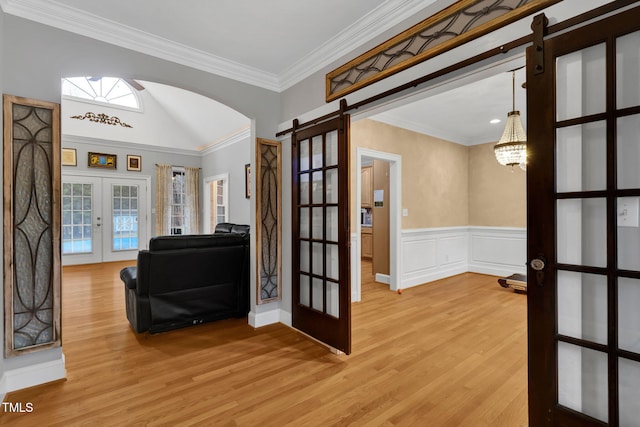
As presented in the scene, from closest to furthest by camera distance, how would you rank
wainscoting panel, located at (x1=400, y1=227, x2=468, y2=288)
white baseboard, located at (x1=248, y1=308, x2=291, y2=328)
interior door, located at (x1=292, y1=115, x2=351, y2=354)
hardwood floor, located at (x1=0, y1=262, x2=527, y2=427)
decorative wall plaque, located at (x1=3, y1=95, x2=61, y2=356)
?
hardwood floor, located at (x1=0, y1=262, x2=527, y2=427) → decorative wall plaque, located at (x1=3, y1=95, x2=61, y2=356) → interior door, located at (x1=292, y1=115, x2=351, y2=354) → white baseboard, located at (x1=248, y1=308, x2=291, y2=328) → wainscoting panel, located at (x1=400, y1=227, x2=468, y2=288)

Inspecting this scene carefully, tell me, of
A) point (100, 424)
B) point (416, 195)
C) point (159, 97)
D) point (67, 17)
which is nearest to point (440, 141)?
point (416, 195)

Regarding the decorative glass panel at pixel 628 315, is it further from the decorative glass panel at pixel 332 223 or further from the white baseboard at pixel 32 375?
the white baseboard at pixel 32 375

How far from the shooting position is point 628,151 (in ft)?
4.40

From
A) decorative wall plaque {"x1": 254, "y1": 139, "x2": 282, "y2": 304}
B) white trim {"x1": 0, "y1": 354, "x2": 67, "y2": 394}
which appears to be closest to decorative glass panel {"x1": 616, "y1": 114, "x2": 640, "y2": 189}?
decorative wall plaque {"x1": 254, "y1": 139, "x2": 282, "y2": 304}

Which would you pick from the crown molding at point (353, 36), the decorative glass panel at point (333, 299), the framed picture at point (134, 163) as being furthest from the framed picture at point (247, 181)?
the decorative glass panel at point (333, 299)

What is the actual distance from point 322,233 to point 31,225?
2226mm

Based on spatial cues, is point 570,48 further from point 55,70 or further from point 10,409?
point 10,409

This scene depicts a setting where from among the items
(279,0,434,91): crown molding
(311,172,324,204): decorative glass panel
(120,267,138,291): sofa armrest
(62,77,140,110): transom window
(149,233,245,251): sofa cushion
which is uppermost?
(62,77,140,110): transom window

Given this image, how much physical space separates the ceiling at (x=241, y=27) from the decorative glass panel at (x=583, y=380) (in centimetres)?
212

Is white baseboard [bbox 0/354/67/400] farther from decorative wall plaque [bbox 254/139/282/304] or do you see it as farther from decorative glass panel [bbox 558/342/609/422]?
decorative glass panel [bbox 558/342/609/422]

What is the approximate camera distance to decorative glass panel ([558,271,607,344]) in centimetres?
143

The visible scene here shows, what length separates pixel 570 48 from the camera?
1470 millimetres

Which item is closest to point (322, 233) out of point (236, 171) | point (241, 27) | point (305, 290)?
point (305, 290)

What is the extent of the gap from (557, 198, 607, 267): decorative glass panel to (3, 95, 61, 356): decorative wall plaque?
10.6ft
